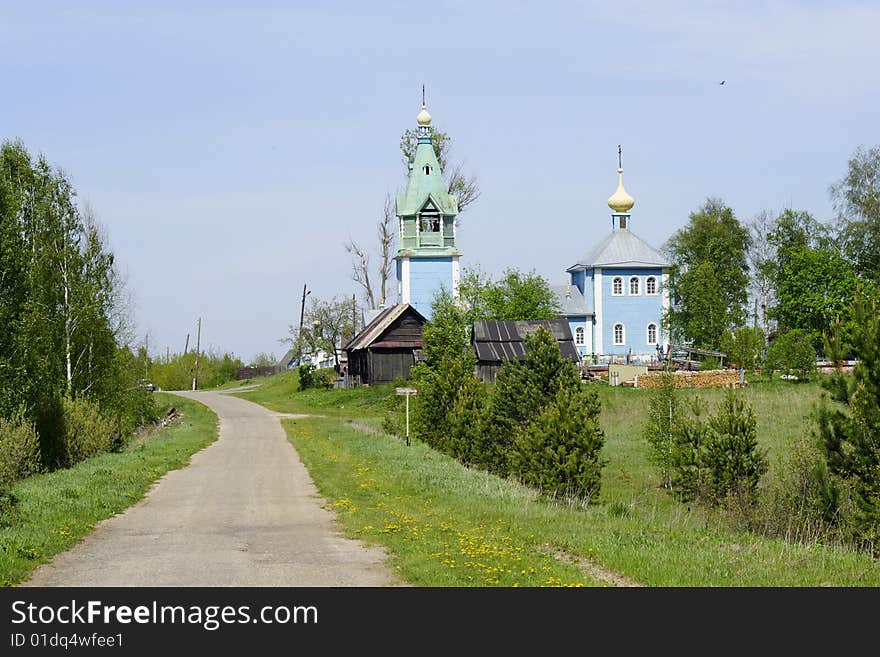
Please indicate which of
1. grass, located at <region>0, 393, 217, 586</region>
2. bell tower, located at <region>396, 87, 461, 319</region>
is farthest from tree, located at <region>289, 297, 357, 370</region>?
grass, located at <region>0, 393, 217, 586</region>

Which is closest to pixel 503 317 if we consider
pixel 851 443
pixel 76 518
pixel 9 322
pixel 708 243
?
pixel 708 243

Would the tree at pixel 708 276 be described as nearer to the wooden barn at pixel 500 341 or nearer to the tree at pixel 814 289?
the tree at pixel 814 289

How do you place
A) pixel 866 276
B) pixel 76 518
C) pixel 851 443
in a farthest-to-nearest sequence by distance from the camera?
pixel 866 276, pixel 851 443, pixel 76 518

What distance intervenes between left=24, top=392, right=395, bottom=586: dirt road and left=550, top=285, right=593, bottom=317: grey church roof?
56.0 meters

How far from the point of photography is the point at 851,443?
19.7 metres

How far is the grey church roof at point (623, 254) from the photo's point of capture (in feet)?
260

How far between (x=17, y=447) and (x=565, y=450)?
39.2 ft

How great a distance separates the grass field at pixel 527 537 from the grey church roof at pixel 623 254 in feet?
169

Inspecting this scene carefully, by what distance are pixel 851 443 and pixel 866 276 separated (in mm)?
51045

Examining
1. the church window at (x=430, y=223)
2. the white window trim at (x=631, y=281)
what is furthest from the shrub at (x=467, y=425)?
the white window trim at (x=631, y=281)

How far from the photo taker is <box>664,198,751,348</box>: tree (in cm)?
7612

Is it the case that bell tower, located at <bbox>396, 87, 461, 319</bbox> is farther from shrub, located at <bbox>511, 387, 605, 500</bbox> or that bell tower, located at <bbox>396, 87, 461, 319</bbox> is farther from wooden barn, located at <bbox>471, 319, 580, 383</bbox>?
shrub, located at <bbox>511, 387, 605, 500</bbox>

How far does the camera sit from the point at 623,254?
80062mm
